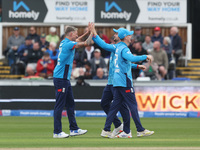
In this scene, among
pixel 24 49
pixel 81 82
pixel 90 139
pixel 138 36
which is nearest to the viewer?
pixel 90 139

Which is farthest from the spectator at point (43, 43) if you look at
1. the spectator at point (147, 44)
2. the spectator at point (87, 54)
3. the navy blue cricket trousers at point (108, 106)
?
the navy blue cricket trousers at point (108, 106)

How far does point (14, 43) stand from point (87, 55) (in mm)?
3899

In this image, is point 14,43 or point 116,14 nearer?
point 14,43

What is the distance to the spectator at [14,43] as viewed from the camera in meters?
23.9

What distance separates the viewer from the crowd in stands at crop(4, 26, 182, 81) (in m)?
21.8

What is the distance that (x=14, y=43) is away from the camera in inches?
961

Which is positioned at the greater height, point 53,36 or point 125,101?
point 53,36

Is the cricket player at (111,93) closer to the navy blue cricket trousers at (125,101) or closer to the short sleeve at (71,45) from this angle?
the navy blue cricket trousers at (125,101)

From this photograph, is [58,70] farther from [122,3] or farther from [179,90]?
[122,3]

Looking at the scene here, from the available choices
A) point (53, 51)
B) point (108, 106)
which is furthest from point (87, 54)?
point (108, 106)

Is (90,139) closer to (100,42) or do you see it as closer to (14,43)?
(100,42)

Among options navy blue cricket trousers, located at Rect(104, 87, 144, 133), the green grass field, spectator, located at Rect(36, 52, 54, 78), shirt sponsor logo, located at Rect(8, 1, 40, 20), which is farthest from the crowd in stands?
navy blue cricket trousers, located at Rect(104, 87, 144, 133)

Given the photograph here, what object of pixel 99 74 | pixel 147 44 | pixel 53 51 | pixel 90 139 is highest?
pixel 147 44

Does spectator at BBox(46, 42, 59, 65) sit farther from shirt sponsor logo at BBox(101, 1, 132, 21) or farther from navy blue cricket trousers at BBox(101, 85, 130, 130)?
navy blue cricket trousers at BBox(101, 85, 130, 130)
